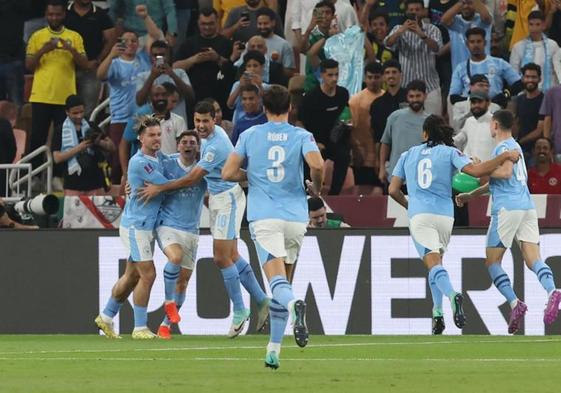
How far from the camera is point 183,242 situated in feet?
55.2

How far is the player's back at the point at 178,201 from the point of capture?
55.0 feet

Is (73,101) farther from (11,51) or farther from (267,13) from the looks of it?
(267,13)

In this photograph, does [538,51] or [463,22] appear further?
[463,22]

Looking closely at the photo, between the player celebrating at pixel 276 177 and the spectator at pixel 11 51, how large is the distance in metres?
11.0

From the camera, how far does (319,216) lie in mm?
19359

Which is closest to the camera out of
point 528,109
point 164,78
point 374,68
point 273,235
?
point 273,235

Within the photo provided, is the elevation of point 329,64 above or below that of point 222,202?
above

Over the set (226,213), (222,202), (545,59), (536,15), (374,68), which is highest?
(536,15)

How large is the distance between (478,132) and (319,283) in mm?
2803

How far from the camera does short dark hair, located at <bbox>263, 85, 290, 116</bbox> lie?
1220cm

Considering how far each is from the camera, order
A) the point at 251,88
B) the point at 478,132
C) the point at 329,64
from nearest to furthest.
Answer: the point at 251,88 → the point at 478,132 → the point at 329,64

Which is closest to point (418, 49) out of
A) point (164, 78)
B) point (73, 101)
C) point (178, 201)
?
point (164, 78)

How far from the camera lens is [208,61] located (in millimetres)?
21781

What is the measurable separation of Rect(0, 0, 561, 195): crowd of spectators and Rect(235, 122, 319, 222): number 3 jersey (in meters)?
7.03
